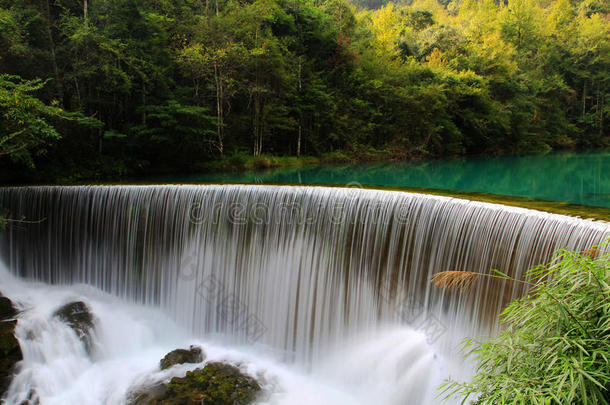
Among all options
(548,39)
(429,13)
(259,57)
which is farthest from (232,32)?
(548,39)

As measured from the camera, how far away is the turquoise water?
35.5 ft

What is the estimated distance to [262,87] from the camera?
15609 mm

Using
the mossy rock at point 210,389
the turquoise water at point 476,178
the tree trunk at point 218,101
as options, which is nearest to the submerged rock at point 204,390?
the mossy rock at point 210,389

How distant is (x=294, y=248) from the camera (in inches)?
273

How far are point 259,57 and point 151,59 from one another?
13.1 feet

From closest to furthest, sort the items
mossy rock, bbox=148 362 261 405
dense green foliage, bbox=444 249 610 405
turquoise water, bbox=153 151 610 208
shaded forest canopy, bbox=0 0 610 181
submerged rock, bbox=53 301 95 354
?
1. dense green foliage, bbox=444 249 610 405
2. mossy rock, bbox=148 362 261 405
3. submerged rock, bbox=53 301 95 354
4. turquoise water, bbox=153 151 610 208
5. shaded forest canopy, bbox=0 0 610 181

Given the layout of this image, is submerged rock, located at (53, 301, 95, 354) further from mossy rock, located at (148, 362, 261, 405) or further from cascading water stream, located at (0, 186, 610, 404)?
mossy rock, located at (148, 362, 261, 405)

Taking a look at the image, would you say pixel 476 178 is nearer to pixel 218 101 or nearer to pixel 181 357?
pixel 218 101

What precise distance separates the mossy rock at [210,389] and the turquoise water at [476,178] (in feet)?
18.3

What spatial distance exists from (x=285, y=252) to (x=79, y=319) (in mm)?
3694

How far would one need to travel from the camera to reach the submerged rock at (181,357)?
6.19 meters

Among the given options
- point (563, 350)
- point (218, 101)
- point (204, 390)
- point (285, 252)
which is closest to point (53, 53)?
point (218, 101)

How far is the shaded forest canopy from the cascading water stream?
1.99m

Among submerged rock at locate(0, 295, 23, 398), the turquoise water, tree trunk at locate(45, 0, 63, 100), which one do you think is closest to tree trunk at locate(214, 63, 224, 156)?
the turquoise water
